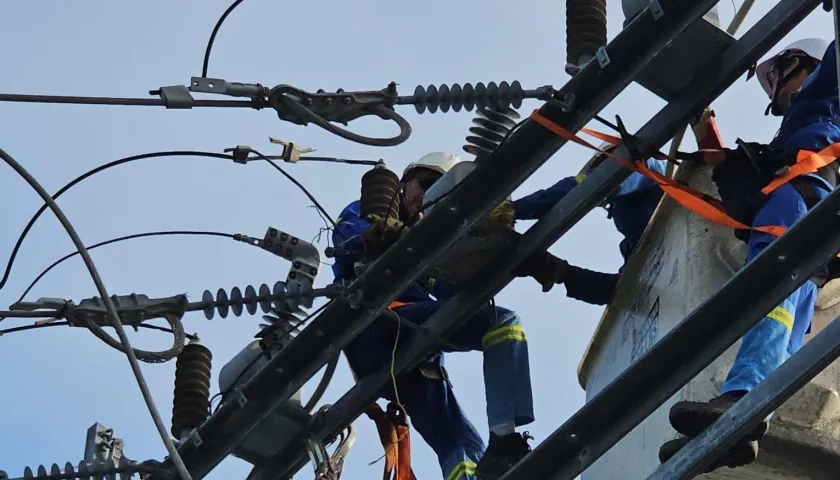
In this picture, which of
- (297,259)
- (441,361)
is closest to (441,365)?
(441,361)

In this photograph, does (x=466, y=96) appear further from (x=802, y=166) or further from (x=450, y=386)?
(x=450, y=386)

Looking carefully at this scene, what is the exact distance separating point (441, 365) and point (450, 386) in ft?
0.36

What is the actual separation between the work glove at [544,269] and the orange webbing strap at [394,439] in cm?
95

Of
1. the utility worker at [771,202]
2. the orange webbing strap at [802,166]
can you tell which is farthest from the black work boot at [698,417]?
the orange webbing strap at [802,166]

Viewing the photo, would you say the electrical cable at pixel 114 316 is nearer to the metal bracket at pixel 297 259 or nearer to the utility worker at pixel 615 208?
the metal bracket at pixel 297 259

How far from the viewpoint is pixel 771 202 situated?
20.8 feet

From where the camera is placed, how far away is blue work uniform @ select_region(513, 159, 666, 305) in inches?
289

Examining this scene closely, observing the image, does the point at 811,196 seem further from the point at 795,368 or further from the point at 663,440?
the point at 795,368

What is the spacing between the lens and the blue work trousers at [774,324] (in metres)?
5.76

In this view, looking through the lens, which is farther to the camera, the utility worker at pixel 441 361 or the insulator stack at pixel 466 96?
the utility worker at pixel 441 361

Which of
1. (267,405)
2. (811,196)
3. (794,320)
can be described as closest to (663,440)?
(794,320)

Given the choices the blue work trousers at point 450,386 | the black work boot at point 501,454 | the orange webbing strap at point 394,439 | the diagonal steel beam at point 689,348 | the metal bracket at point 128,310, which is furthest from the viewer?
the orange webbing strap at point 394,439

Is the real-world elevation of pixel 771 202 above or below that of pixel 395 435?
below

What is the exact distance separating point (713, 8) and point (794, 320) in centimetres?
113
